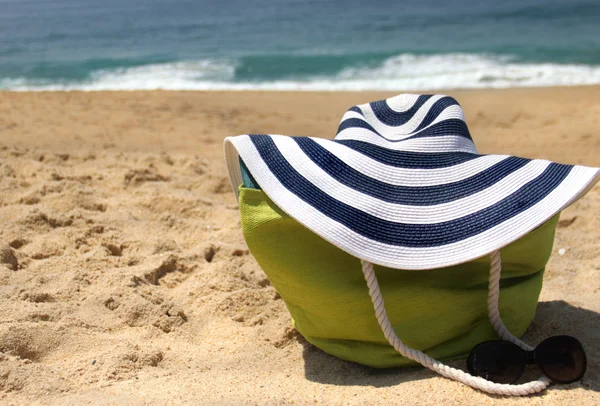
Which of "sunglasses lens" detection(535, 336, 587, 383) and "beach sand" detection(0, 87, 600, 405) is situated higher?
"sunglasses lens" detection(535, 336, 587, 383)

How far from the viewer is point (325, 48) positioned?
46.9 ft

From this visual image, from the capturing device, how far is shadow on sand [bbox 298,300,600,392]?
198 centimetres

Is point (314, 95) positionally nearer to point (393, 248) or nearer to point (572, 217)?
point (572, 217)

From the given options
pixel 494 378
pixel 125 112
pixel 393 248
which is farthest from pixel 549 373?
pixel 125 112

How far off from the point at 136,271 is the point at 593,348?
199 centimetres

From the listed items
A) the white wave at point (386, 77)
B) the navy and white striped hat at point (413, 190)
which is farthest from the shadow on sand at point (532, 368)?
the white wave at point (386, 77)

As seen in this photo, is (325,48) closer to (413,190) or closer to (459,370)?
(413,190)

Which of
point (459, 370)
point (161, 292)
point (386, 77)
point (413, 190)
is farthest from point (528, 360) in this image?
point (386, 77)

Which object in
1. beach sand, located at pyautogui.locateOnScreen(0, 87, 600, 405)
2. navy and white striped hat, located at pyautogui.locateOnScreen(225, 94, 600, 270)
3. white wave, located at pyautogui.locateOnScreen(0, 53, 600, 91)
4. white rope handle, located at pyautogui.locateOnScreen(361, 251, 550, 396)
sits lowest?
white wave, located at pyautogui.locateOnScreen(0, 53, 600, 91)

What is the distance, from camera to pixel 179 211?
375 centimetres

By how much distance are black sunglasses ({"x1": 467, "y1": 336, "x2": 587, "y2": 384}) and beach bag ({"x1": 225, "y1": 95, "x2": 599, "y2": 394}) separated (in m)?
0.05

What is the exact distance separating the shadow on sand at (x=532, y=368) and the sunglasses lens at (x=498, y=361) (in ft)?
0.33

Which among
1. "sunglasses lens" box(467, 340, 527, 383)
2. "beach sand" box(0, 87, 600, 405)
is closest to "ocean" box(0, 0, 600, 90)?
"beach sand" box(0, 87, 600, 405)

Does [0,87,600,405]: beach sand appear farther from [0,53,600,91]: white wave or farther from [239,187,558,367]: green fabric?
[0,53,600,91]: white wave
